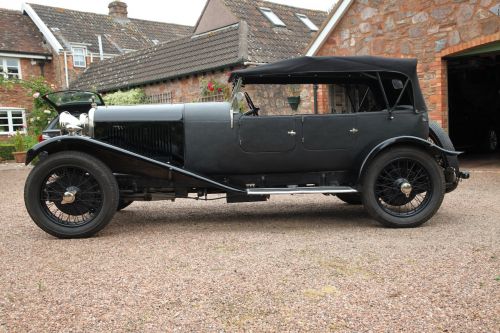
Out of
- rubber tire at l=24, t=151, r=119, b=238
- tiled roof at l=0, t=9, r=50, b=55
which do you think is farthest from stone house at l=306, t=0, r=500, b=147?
tiled roof at l=0, t=9, r=50, b=55

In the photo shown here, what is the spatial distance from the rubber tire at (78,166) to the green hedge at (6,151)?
53.1ft

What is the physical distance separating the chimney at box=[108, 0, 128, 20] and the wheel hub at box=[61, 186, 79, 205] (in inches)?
1100

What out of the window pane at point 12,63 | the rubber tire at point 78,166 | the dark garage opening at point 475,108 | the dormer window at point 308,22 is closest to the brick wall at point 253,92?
the dark garage opening at point 475,108

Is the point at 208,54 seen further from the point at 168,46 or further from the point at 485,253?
the point at 485,253

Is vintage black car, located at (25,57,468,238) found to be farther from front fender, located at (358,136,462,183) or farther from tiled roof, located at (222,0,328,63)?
tiled roof, located at (222,0,328,63)

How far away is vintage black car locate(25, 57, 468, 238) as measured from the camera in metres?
4.50

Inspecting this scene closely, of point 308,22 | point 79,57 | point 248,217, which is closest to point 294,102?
point 248,217

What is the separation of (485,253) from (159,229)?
3.04 meters

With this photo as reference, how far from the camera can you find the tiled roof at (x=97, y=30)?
25406 mm

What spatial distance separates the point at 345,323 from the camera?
2422 millimetres

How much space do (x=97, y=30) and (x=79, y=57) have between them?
3.36m

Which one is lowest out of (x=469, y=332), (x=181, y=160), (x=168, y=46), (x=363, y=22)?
(x=469, y=332)

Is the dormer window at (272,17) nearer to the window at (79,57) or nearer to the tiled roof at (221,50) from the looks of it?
the tiled roof at (221,50)

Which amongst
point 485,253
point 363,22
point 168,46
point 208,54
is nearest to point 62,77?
point 168,46
